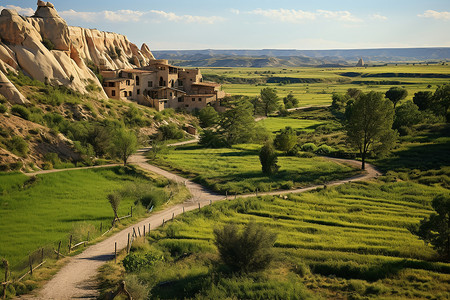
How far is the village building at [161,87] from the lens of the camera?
8656 centimetres

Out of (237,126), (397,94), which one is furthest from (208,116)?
(397,94)

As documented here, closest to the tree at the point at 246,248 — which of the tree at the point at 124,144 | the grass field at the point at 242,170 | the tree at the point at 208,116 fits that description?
A: the grass field at the point at 242,170

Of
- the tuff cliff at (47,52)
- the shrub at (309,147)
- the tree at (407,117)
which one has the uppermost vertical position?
the tuff cliff at (47,52)

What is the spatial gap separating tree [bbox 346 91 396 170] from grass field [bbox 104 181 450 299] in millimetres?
15779

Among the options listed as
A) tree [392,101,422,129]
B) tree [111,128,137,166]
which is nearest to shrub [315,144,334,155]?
tree [392,101,422,129]

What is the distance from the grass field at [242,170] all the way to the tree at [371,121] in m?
5.30

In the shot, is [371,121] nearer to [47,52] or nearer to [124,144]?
[124,144]

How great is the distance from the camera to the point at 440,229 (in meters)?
27.9

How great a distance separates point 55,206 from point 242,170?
86.7 feet

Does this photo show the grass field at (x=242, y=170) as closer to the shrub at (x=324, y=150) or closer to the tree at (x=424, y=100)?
the shrub at (x=324, y=150)

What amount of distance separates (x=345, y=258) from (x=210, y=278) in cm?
1005

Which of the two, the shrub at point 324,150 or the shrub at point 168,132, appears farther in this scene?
the shrub at point 168,132

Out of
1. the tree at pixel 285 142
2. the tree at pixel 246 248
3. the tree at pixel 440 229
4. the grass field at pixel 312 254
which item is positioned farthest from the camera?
the tree at pixel 285 142

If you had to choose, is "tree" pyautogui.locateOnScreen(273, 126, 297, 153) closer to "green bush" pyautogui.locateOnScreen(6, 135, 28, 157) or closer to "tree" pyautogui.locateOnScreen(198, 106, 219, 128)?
"tree" pyautogui.locateOnScreen(198, 106, 219, 128)
